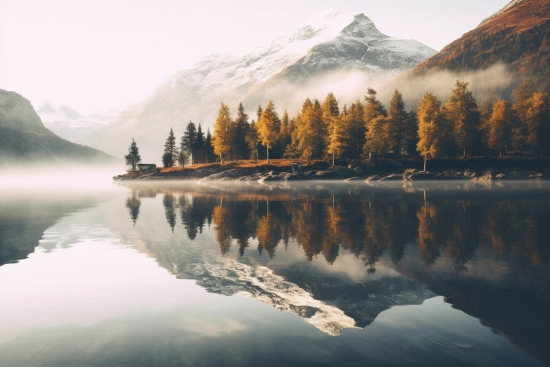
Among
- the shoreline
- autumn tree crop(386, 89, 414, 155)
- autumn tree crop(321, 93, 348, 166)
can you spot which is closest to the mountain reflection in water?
the shoreline

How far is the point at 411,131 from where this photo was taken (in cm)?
9956

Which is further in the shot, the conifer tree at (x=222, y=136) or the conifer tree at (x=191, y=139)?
the conifer tree at (x=191, y=139)

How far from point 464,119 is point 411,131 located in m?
12.7

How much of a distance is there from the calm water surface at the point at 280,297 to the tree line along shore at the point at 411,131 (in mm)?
74022

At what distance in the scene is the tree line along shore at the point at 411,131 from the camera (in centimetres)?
9094

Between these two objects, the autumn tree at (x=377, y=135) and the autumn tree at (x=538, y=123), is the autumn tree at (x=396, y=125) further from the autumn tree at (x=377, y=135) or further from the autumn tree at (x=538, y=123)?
the autumn tree at (x=538, y=123)

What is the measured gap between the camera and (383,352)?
8.02 m

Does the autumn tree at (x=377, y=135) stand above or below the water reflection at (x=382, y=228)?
above

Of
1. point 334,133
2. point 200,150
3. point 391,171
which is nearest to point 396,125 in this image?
point 391,171

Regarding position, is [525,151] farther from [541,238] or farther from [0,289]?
[0,289]

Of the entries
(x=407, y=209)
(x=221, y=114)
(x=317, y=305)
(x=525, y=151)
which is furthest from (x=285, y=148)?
(x=317, y=305)

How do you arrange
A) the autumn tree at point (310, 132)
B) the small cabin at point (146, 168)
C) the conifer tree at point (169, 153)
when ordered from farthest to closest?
the conifer tree at point (169, 153), the small cabin at point (146, 168), the autumn tree at point (310, 132)

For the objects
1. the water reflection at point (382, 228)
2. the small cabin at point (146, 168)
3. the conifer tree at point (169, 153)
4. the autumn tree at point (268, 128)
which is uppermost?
the autumn tree at point (268, 128)

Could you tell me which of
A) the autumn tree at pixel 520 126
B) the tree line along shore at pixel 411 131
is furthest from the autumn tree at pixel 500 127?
the autumn tree at pixel 520 126
